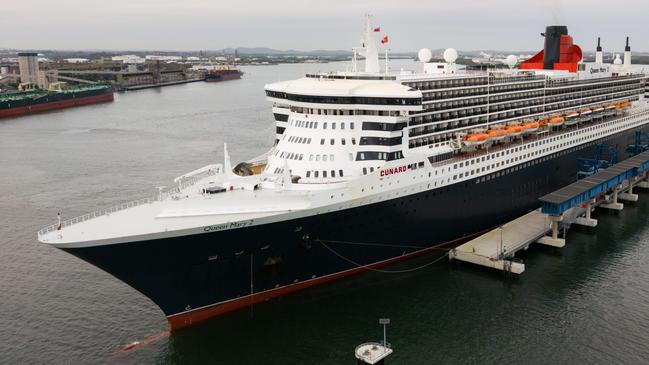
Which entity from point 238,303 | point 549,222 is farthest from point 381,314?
point 549,222

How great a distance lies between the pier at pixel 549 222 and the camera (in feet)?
87.9

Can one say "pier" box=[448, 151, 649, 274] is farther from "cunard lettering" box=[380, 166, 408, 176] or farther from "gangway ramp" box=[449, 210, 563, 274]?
"cunard lettering" box=[380, 166, 408, 176]

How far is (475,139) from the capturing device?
28.3 meters

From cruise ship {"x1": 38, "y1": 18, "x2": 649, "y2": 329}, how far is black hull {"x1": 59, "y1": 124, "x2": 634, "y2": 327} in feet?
0.17

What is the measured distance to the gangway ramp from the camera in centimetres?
2620

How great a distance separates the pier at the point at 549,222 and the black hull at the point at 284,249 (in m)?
1.41

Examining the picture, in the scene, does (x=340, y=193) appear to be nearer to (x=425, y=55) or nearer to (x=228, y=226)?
(x=228, y=226)

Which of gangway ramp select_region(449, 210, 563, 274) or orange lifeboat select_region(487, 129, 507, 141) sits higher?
orange lifeboat select_region(487, 129, 507, 141)

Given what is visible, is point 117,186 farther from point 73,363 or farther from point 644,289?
point 644,289

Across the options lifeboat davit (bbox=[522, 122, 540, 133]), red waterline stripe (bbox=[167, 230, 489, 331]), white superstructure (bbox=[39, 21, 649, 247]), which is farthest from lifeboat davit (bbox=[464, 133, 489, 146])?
red waterline stripe (bbox=[167, 230, 489, 331])

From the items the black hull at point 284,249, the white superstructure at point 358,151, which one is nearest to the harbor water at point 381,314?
the black hull at point 284,249

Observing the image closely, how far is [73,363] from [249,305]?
6490mm

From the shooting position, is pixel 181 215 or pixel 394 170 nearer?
pixel 181 215

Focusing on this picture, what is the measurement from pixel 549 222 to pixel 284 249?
1679cm
